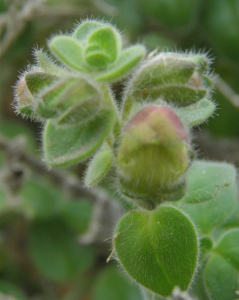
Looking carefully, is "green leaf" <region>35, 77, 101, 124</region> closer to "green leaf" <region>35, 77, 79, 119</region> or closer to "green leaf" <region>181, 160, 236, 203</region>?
"green leaf" <region>35, 77, 79, 119</region>

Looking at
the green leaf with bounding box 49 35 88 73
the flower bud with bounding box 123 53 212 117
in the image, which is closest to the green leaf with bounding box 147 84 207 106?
the flower bud with bounding box 123 53 212 117

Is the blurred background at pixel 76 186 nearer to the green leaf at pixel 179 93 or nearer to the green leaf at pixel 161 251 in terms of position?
the green leaf at pixel 161 251

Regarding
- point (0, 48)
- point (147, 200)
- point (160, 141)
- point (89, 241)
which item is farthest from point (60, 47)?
point (0, 48)

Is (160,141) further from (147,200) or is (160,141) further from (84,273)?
(84,273)

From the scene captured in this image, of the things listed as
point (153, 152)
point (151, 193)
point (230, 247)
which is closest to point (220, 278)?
point (230, 247)

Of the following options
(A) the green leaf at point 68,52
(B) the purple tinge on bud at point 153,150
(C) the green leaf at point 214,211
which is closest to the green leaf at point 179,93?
(B) the purple tinge on bud at point 153,150

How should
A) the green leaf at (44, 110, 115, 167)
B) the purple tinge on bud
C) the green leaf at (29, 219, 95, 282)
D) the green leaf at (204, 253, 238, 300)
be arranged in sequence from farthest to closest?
the green leaf at (29, 219, 95, 282)
the green leaf at (204, 253, 238, 300)
the green leaf at (44, 110, 115, 167)
the purple tinge on bud
